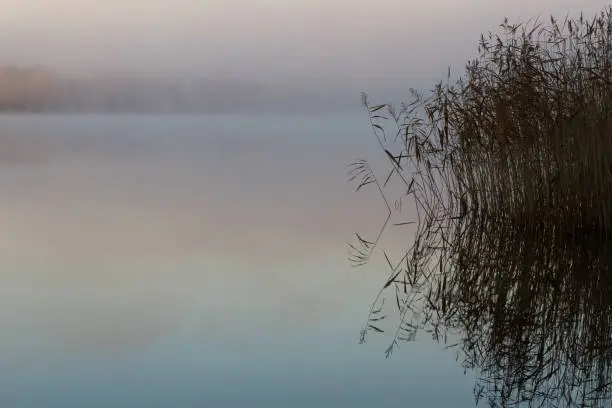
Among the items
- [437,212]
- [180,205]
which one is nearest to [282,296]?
[437,212]

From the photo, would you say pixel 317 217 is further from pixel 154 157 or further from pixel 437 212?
pixel 154 157

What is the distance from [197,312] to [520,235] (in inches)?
99.5

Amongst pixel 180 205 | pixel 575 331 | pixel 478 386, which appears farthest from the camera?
pixel 180 205

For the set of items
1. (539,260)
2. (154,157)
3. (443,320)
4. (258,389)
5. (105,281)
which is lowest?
(258,389)

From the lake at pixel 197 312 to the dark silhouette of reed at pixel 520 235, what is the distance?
0.69 ft

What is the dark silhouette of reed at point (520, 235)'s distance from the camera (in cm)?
327

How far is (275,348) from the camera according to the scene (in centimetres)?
358

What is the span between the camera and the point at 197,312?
414 cm

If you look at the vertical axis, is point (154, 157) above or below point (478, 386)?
above

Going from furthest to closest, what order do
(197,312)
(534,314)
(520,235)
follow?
(520,235)
(197,312)
(534,314)

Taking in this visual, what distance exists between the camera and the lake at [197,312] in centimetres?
308

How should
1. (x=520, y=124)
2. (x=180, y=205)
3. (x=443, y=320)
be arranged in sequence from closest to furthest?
(x=443, y=320), (x=520, y=124), (x=180, y=205)

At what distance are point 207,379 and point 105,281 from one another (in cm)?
201

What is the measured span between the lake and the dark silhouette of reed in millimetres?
211
